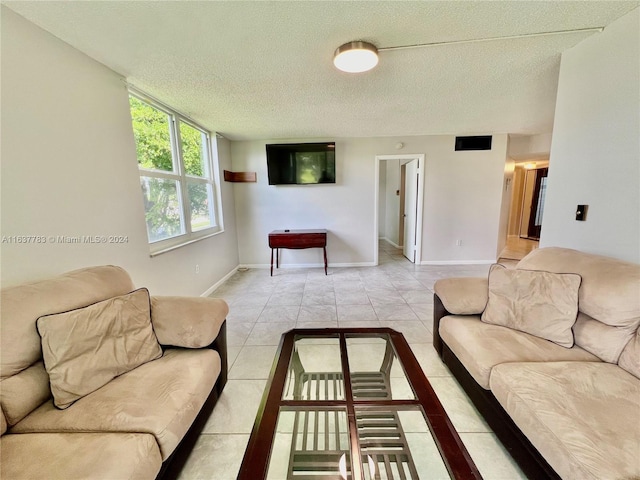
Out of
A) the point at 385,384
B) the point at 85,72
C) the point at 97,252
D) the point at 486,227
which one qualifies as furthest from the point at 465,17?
the point at 486,227

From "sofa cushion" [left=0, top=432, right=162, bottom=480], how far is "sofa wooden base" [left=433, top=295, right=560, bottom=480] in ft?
4.67

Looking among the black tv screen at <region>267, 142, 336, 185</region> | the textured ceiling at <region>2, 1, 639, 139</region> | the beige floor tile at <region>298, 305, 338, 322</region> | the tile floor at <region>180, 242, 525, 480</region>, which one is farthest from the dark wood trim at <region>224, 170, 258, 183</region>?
the beige floor tile at <region>298, 305, 338, 322</region>

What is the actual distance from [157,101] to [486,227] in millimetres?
5110

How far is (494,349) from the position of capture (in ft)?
4.36

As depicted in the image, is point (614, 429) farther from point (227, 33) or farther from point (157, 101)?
point (157, 101)

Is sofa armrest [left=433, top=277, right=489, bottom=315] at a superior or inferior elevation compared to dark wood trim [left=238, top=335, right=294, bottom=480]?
superior

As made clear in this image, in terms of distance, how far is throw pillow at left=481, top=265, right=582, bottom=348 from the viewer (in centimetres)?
137

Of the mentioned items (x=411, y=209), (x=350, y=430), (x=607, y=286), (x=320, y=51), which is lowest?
(x=350, y=430)

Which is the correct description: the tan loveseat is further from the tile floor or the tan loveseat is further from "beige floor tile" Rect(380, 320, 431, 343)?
"beige floor tile" Rect(380, 320, 431, 343)

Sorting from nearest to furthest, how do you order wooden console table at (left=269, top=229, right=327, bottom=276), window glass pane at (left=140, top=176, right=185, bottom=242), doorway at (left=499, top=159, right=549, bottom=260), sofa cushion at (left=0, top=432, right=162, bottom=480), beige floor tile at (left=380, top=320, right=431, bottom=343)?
sofa cushion at (left=0, top=432, right=162, bottom=480), beige floor tile at (left=380, top=320, right=431, bottom=343), window glass pane at (left=140, top=176, right=185, bottom=242), wooden console table at (left=269, top=229, right=327, bottom=276), doorway at (left=499, top=159, right=549, bottom=260)

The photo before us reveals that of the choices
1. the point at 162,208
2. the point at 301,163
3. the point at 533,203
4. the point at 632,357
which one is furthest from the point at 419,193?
the point at 533,203

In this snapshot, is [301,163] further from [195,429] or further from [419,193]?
[195,429]

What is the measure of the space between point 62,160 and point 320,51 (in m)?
1.84

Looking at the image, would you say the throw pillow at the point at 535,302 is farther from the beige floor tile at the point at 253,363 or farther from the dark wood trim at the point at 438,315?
the beige floor tile at the point at 253,363
